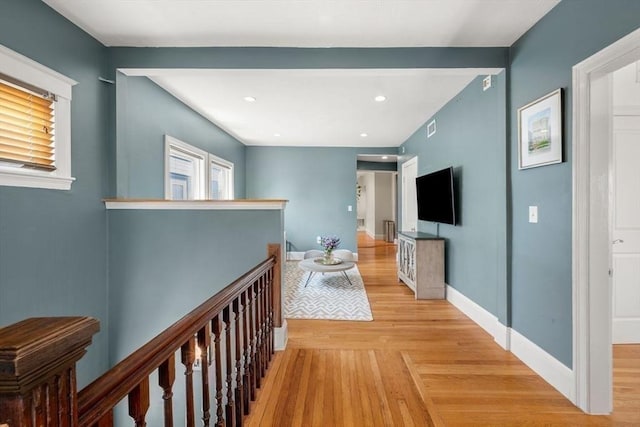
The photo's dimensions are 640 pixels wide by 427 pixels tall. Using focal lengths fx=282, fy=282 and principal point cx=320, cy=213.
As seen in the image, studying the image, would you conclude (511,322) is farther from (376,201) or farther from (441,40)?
(376,201)

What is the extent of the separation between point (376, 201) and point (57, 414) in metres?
9.72

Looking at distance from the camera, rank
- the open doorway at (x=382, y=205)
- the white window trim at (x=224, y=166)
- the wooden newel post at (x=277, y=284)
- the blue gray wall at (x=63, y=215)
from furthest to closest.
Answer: the open doorway at (x=382, y=205) < the white window trim at (x=224, y=166) < the wooden newel post at (x=277, y=284) < the blue gray wall at (x=63, y=215)

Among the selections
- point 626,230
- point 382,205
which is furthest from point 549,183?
point 382,205

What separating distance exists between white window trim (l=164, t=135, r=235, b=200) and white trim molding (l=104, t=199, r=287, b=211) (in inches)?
34.4

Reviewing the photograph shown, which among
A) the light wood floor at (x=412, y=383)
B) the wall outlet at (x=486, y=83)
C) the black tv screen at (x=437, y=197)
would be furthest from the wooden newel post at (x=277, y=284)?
the wall outlet at (x=486, y=83)

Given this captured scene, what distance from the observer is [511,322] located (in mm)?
2377

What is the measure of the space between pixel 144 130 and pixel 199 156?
129 cm

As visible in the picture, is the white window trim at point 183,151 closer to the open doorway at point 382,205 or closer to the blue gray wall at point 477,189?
the blue gray wall at point 477,189

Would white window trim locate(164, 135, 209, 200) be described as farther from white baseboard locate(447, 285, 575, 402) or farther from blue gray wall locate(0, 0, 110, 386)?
white baseboard locate(447, 285, 575, 402)

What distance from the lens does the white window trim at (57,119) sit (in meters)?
1.73

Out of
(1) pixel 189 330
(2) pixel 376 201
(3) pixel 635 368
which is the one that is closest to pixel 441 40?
(1) pixel 189 330

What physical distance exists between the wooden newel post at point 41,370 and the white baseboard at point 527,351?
2506mm

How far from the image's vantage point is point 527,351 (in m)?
2.18

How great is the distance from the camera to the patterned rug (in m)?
3.20
